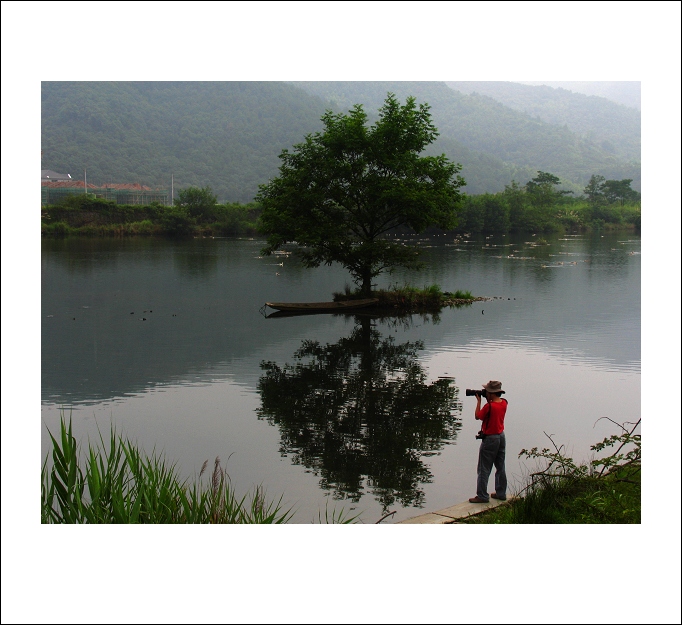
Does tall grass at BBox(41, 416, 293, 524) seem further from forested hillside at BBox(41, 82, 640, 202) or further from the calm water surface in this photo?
forested hillside at BBox(41, 82, 640, 202)

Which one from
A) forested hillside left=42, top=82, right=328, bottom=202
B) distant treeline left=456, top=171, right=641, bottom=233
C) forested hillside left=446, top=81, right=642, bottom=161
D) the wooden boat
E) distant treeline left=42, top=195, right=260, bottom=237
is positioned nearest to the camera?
the wooden boat

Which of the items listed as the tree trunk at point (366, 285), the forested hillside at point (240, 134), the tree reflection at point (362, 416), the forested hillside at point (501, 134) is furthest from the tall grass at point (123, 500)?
the forested hillside at point (501, 134)

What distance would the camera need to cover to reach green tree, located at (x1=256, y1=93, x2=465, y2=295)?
2525 cm

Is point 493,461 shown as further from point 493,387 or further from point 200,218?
point 200,218

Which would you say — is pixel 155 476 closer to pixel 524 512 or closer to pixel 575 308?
pixel 524 512

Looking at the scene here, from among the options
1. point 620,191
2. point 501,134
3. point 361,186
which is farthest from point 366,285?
point 501,134

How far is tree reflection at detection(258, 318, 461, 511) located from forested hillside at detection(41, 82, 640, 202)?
290 feet

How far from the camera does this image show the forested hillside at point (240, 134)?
117 metres

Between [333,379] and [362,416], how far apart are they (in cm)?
302

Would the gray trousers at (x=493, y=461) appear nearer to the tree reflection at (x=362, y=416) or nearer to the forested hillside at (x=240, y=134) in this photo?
the tree reflection at (x=362, y=416)

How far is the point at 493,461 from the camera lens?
8.15 metres

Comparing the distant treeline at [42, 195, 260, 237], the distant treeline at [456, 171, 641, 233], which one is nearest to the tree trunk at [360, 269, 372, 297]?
the distant treeline at [456, 171, 641, 233]

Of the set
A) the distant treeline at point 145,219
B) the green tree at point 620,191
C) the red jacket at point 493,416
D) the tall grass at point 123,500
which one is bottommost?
the tall grass at point 123,500

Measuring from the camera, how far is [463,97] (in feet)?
494
